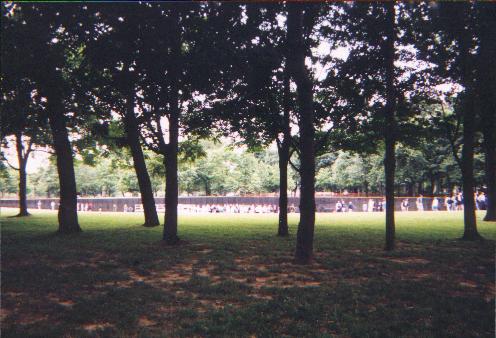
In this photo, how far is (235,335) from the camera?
4746mm

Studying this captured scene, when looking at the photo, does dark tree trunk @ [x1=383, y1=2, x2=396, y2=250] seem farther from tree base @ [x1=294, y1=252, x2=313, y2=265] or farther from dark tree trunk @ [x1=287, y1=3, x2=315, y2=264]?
tree base @ [x1=294, y1=252, x2=313, y2=265]

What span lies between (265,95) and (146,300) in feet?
22.2

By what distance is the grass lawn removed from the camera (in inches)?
200

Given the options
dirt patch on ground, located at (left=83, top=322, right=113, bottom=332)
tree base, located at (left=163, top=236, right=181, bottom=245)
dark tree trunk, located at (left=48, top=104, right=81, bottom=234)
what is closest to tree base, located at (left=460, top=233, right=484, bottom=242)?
tree base, located at (left=163, top=236, right=181, bottom=245)

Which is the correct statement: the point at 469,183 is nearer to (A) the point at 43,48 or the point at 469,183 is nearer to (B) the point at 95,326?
(B) the point at 95,326

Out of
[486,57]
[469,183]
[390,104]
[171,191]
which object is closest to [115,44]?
[171,191]

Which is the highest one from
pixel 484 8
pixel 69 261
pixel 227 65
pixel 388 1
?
pixel 388 1

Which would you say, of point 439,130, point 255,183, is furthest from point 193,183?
point 439,130

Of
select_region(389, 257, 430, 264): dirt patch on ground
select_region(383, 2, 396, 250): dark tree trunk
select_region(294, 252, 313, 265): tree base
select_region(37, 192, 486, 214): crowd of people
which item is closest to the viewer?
select_region(294, 252, 313, 265): tree base

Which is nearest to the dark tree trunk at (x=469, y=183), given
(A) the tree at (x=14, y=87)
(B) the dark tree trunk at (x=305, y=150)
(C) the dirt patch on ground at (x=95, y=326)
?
(B) the dark tree trunk at (x=305, y=150)

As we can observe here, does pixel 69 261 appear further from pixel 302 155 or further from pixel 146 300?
pixel 302 155

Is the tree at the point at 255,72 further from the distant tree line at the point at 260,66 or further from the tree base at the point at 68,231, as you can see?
the tree base at the point at 68,231

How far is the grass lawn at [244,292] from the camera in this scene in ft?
16.6

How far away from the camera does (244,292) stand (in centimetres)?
684
